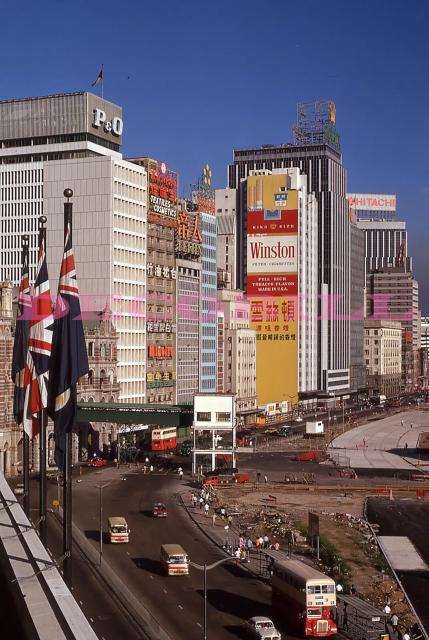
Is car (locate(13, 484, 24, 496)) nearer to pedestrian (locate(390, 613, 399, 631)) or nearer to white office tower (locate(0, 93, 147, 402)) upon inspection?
pedestrian (locate(390, 613, 399, 631))

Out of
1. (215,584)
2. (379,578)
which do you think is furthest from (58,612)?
(379,578)

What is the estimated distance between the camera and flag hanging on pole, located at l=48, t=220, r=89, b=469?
125 ft

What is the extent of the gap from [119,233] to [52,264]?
43.7ft

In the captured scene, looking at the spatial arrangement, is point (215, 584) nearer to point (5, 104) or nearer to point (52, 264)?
point (52, 264)

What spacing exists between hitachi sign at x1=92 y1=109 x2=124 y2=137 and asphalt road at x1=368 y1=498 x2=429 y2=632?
93.4 m

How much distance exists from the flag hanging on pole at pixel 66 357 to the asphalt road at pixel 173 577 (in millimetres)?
21268

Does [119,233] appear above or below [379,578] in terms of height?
above

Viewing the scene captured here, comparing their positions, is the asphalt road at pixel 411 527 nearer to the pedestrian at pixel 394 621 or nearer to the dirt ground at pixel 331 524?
Result: the dirt ground at pixel 331 524

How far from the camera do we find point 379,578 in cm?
7712

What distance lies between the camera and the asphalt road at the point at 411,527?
72688 millimetres

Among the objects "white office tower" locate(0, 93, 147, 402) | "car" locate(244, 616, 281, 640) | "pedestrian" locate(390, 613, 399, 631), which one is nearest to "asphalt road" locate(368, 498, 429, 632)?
"pedestrian" locate(390, 613, 399, 631)

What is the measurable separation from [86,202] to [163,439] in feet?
149

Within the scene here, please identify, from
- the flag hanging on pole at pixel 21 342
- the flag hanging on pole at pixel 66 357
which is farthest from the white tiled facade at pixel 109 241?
the flag hanging on pole at pixel 66 357

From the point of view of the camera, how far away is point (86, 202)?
172500mm
